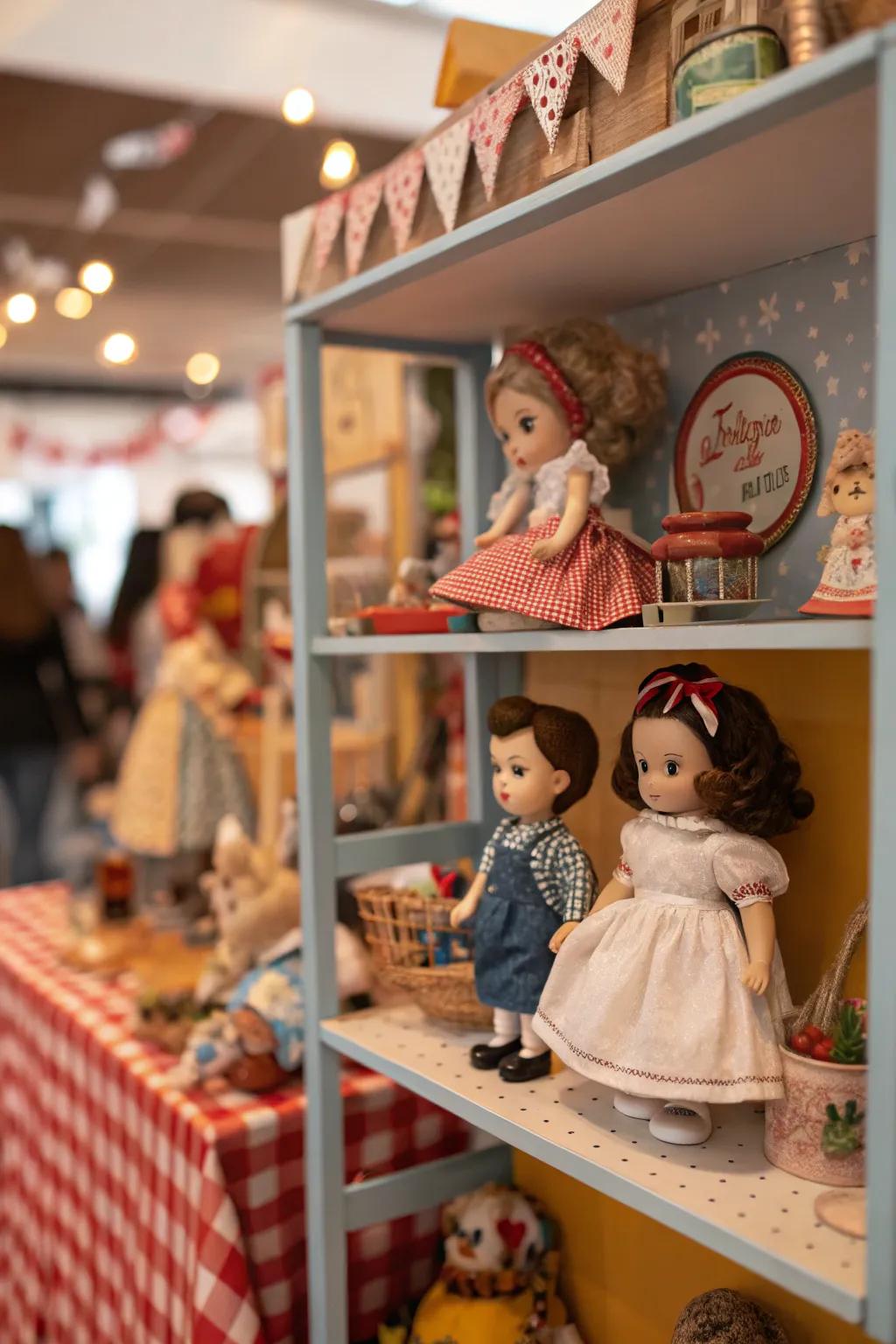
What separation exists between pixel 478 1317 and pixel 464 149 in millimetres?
1294

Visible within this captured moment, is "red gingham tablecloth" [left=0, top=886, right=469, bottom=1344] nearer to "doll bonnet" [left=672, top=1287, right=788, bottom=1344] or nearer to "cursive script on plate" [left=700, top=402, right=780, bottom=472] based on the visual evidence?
"doll bonnet" [left=672, top=1287, right=788, bottom=1344]

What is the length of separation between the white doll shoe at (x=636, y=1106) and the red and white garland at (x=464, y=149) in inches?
32.6

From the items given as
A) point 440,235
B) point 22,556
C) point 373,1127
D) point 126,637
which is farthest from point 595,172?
point 126,637

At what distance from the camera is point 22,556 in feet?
11.9

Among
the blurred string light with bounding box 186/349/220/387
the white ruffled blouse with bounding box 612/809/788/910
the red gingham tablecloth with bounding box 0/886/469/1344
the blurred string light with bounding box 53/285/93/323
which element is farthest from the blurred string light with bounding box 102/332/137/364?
the white ruffled blouse with bounding box 612/809/788/910

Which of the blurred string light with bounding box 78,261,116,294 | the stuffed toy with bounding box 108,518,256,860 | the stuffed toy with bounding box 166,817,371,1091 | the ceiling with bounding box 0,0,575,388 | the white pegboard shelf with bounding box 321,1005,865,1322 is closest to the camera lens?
the white pegboard shelf with bounding box 321,1005,865,1322

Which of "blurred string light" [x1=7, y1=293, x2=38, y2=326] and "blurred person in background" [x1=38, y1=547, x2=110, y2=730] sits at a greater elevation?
"blurred string light" [x1=7, y1=293, x2=38, y2=326]

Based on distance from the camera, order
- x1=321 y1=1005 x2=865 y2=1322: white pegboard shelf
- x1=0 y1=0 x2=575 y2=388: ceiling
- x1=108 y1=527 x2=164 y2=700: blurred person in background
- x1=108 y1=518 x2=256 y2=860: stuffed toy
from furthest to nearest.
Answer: x1=108 y1=527 x2=164 y2=700: blurred person in background → x1=0 y1=0 x2=575 y2=388: ceiling → x1=108 y1=518 x2=256 y2=860: stuffed toy → x1=321 y1=1005 x2=865 y2=1322: white pegboard shelf

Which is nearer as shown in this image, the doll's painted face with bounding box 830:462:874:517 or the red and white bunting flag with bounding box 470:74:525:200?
the doll's painted face with bounding box 830:462:874:517

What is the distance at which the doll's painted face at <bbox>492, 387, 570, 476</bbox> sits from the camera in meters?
1.25

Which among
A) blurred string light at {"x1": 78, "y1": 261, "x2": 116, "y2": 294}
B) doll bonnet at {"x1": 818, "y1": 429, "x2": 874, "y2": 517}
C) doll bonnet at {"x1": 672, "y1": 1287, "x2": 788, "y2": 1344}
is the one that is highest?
blurred string light at {"x1": 78, "y1": 261, "x2": 116, "y2": 294}

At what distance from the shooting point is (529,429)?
127 cm

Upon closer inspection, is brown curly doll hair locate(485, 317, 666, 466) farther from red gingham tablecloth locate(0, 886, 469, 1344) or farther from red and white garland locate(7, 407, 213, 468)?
red and white garland locate(7, 407, 213, 468)

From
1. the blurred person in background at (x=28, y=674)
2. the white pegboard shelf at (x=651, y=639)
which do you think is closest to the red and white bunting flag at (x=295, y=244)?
the white pegboard shelf at (x=651, y=639)
